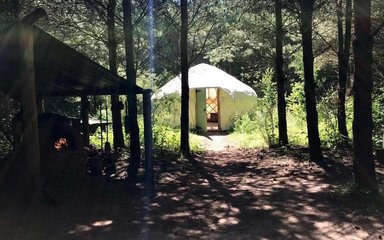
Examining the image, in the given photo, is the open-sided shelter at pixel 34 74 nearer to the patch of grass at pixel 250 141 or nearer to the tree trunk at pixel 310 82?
the tree trunk at pixel 310 82

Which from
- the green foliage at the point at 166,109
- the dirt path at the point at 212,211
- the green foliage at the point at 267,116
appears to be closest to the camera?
the dirt path at the point at 212,211

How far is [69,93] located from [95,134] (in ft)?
18.3

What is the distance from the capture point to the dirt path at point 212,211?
4.97m

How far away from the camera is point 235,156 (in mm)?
12500

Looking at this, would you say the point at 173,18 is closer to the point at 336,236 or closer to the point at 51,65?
the point at 51,65

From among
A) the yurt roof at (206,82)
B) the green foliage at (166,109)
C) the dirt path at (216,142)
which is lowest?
the dirt path at (216,142)

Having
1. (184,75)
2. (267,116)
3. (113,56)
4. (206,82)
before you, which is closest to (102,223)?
(184,75)

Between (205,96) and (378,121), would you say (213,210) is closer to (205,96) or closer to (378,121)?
(378,121)

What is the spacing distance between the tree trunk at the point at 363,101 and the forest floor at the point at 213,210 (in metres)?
0.36

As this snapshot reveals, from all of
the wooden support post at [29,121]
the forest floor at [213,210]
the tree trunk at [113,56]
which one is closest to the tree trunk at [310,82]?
the forest floor at [213,210]

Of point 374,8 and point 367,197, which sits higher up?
point 374,8

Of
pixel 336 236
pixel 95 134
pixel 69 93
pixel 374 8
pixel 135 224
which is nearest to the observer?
pixel 336 236

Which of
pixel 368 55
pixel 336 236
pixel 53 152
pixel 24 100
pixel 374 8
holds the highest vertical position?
pixel 374 8

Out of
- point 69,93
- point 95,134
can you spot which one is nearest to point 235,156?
point 69,93
